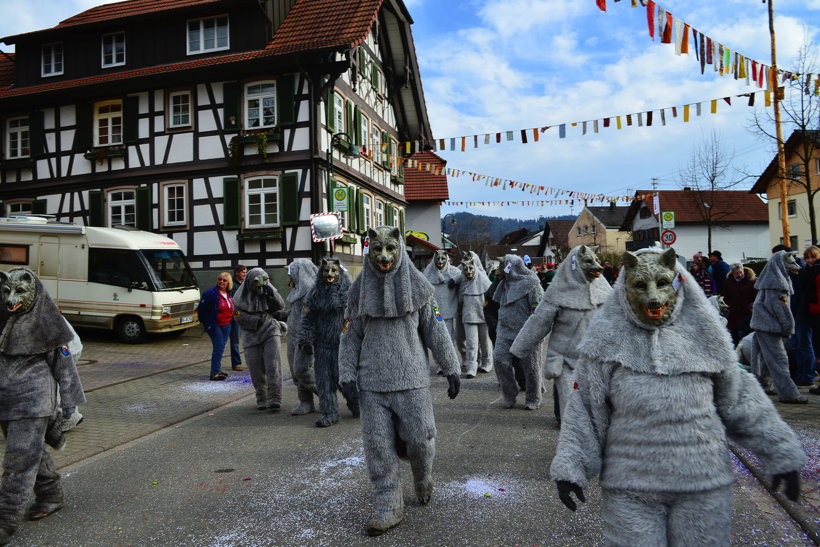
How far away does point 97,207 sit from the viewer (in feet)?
68.2

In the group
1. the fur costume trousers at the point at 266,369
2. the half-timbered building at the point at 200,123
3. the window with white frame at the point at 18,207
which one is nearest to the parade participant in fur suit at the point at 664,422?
the fur costume trousers at the point at 266,369

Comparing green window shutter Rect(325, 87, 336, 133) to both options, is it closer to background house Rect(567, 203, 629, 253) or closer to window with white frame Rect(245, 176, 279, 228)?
window with white frame Rect(245, 176, 279, 228)

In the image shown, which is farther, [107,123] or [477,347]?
[107,123]

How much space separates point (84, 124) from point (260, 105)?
255 inches

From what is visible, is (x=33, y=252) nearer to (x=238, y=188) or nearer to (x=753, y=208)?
(x=238, y=188)

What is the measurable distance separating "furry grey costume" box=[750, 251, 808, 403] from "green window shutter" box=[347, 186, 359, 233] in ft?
49.7

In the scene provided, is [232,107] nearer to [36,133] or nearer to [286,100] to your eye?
[286,100]

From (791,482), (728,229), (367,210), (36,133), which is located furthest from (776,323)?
(728,229)

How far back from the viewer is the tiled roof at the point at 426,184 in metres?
36.1

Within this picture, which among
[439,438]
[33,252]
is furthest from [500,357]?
[33,252]

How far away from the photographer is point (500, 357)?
25.8 feet

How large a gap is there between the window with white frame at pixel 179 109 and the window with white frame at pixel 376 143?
6961mm

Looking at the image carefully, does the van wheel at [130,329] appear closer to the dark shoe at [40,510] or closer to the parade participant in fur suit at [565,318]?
the dark shoe at [40,510]

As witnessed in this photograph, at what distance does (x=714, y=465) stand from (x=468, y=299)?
8.21m
